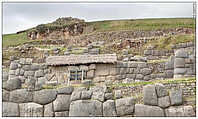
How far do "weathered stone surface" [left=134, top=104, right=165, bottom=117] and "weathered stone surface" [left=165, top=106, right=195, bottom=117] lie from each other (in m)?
0.23

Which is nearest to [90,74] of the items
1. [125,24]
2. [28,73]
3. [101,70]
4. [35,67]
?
[101,70]

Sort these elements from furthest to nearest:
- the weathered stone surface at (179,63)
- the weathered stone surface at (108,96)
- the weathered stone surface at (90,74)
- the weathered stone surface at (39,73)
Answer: the weathered stone surface at (39,73), the weathered stone surface at (90,74), the weathered stone surface at (179,63), the weathered stone surface at (108,96)

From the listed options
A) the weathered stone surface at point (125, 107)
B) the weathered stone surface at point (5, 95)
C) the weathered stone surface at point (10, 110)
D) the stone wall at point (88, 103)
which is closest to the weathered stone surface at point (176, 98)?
the stone wall at point (88, 103)

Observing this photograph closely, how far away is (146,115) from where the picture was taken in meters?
7.20

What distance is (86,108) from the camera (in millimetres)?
7371

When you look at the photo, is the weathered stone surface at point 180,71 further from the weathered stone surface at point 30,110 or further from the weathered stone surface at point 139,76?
the weathered stone surface at point 30,110

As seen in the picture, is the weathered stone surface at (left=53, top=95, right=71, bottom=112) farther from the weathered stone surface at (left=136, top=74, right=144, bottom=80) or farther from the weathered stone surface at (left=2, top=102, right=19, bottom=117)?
the weathered stone surface at (left=136, top=74, right=144, bottom=80)

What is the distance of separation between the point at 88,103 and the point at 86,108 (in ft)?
0.52

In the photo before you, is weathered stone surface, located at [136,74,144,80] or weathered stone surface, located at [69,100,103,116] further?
weathered stone surface, located at [136,74,144,80]

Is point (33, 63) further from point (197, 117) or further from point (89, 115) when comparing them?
point (197, 117)

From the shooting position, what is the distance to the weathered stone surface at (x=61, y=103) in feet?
25.2

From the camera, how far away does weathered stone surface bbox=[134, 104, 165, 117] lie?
282 inches

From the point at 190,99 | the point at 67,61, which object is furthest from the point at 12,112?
the point at 67,61

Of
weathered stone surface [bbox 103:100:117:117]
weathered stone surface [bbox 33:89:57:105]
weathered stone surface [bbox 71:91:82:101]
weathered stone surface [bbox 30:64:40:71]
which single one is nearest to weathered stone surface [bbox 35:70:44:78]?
weathered stone surface [bbox 30:64:40:71]
